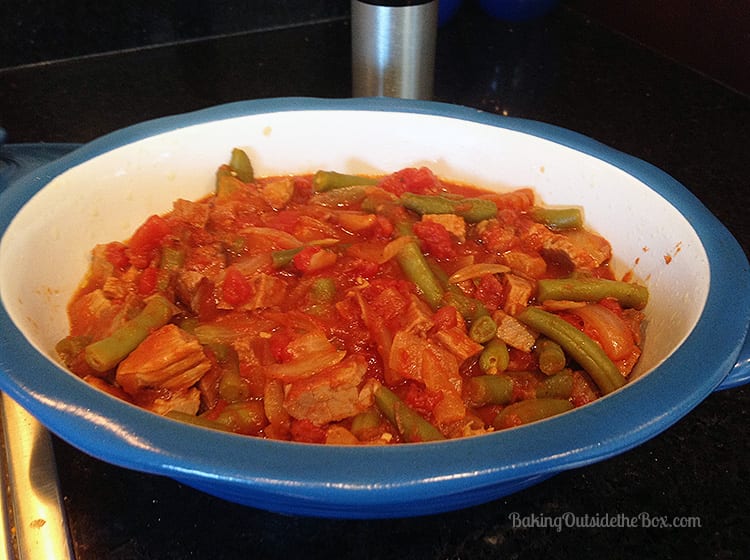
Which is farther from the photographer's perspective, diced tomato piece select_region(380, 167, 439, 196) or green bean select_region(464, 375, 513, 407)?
diced tomato piece select_region(380, 167, 439, 196)

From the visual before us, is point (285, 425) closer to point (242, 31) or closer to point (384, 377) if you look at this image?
point (384, 377)

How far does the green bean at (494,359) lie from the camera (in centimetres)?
142

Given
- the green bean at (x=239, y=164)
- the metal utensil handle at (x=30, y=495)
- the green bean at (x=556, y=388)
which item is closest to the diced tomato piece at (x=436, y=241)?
the green bean at (x=556, y=388)

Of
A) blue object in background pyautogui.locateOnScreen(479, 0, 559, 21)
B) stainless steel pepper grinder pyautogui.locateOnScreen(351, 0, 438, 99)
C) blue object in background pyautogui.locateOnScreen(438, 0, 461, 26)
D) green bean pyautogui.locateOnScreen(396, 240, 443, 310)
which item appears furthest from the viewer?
blue object in background pyautogui.locateOnScreen(479, 0, 559, 21)

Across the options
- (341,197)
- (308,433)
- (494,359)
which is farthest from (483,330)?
(341,197)

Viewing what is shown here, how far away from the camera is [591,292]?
1.58m

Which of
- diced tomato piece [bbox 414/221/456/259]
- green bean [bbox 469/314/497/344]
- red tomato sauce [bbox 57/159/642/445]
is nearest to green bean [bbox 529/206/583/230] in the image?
red tomato sauce [bbox 57/159/642/445]

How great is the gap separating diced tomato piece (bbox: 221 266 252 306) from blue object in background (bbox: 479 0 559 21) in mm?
2694

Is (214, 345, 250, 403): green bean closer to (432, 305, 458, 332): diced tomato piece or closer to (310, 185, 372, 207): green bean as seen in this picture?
(432, 305, 458, 332): diced tomato piece

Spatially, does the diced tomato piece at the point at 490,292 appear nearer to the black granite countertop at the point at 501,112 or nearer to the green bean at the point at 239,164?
the black granite countertop at the point at 501,112

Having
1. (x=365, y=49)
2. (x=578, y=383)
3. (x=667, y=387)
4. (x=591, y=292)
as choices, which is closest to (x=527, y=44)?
(x=365, y=49)

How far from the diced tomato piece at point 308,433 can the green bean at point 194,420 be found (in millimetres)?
134

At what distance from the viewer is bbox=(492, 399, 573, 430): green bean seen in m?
1.32

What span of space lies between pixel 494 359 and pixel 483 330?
0.07 m
